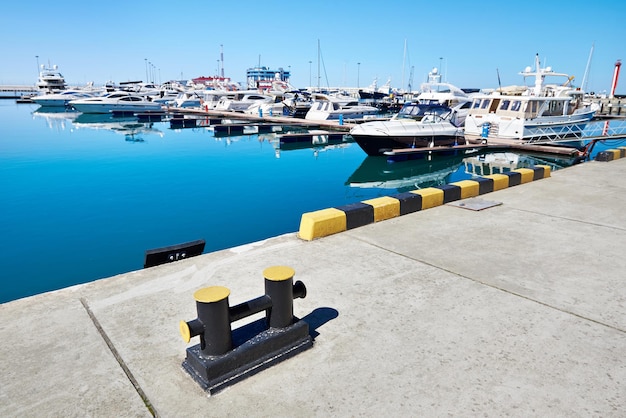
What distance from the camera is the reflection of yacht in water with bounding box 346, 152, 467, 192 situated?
16.0m

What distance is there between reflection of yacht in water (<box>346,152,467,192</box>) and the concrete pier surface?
9.90 metres

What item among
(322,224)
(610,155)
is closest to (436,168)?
(610,155)

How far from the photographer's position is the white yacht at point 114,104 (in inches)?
1759

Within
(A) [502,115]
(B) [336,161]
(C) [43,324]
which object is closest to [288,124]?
(B) [336,161]

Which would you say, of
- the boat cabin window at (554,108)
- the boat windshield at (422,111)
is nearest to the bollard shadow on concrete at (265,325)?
the boat windshield at (422,111)

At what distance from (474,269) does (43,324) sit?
4.71 m

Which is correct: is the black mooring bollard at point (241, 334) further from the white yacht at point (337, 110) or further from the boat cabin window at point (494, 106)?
the white yacht at point (337, 110)

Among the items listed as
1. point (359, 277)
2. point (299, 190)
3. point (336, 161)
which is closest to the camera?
point (359, 277)

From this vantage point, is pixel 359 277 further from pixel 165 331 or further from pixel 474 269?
pixel 165 331

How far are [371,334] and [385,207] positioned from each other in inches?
142

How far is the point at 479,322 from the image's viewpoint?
3814 millimetres

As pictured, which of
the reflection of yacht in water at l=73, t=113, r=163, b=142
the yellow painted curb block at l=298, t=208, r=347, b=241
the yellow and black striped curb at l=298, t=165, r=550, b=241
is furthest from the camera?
the reflection of yacht in water at l=73, t=113, r=163, b=142

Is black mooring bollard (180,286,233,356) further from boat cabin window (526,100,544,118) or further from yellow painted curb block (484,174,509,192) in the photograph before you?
boat cabin window (526,100,544,118)

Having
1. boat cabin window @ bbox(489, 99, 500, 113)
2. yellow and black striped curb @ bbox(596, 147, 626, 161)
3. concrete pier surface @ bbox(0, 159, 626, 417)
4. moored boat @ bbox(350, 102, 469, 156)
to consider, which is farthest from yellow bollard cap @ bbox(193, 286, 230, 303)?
boat cabin window @ bbox(489, 99, 500, 113)
